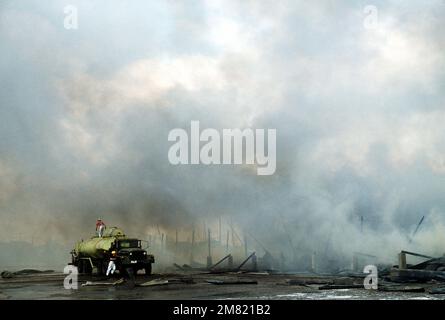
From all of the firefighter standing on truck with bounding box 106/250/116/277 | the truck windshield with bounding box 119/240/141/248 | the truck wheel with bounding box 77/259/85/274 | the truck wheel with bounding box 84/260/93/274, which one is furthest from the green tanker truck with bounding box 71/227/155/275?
the truck wheel with bounding box 77/259/85/274

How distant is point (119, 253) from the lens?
97.7 feet

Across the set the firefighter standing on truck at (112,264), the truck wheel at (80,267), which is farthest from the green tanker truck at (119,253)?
the truck wheel at (80,267)

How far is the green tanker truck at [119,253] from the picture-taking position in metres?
29.8

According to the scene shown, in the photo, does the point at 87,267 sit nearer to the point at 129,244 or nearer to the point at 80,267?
the point at 80,267

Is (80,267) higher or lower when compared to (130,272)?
lower

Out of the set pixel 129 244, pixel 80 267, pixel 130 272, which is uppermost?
pixel 129 244

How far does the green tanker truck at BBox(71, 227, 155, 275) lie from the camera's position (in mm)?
29844

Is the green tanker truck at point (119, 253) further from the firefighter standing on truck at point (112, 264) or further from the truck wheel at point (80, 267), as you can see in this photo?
the truck wheel at point (80, 267)

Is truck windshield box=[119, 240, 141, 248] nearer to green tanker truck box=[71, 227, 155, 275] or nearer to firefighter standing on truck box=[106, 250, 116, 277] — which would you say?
green tanker truck box=[71, 227, 155, 275]

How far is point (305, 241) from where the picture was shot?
39969 mm

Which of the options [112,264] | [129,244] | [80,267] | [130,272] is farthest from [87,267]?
[130,272]
